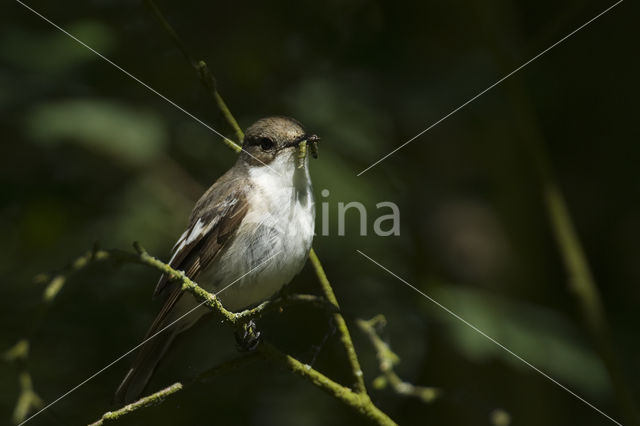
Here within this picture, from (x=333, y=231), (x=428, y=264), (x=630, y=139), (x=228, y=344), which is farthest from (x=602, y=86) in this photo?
(x=228, y=344)

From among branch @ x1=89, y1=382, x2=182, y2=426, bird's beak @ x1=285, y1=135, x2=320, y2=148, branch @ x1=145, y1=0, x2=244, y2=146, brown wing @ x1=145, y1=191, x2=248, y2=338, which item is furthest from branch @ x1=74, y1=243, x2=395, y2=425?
brown wing @ x1=145, y1=191, x2=248, y2=338

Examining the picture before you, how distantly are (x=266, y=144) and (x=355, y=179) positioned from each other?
108cm

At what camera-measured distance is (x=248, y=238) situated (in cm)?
315

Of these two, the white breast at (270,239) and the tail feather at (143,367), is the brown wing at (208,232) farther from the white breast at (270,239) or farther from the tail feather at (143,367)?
the tail feather at (143,367)

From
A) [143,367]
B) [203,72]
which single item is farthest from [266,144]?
[143,367]

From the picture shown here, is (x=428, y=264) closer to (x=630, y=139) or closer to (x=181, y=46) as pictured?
(x=630, y=139)

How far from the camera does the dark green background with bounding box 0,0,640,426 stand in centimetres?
395

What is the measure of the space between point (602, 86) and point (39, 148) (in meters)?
3.59

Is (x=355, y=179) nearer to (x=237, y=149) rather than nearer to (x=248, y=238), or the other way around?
(x=248, y=238)

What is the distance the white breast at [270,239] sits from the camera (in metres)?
2.96

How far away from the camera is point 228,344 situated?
4203 mm

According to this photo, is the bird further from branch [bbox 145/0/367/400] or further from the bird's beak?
branch [bbox 145/0/367/400]

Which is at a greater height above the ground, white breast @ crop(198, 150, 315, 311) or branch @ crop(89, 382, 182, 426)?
white breast @ crop(198, 150, 315, 311)

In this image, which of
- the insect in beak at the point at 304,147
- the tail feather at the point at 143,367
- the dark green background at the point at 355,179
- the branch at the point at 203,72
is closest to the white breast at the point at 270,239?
the insect in beak at the point at 304,147
